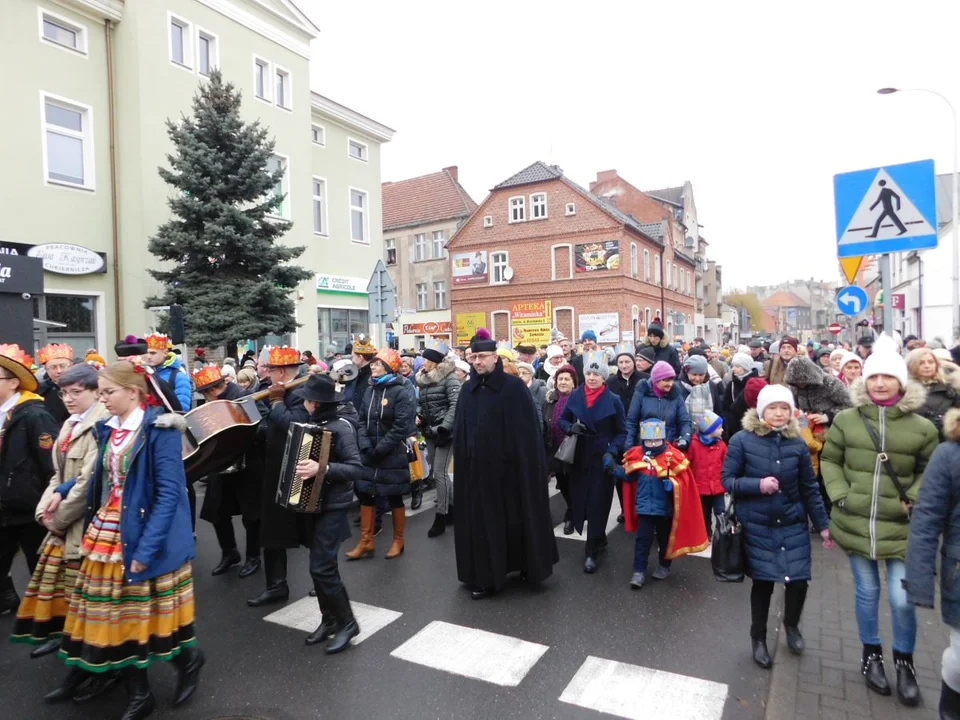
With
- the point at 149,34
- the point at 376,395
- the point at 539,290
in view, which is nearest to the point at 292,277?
the point at 149,34

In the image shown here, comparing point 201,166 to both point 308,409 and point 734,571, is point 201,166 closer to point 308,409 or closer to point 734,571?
point 308,409

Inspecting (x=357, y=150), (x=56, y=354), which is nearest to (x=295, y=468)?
(x=56, y=354)

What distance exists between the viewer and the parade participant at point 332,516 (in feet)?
13.6

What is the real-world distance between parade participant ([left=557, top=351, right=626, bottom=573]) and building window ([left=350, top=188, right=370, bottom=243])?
1810 centimetres

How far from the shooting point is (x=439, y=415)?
744cm

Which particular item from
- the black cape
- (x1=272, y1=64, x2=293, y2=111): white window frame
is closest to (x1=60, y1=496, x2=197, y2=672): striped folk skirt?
the black cape

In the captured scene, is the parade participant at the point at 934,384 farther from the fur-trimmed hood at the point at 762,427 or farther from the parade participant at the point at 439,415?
the parade participant at the point at 439,415

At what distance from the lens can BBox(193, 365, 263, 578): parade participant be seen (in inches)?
221

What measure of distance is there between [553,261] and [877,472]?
33.4 metres

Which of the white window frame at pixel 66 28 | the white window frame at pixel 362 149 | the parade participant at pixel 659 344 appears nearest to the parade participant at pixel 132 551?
the parade participant at pixel 659 344

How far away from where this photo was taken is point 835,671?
380 centimetres

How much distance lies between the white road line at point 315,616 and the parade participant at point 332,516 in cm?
22

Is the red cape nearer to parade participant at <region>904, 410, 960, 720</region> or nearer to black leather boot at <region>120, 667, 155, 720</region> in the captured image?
parade participant at <region>904, 410, 960, 720</region>

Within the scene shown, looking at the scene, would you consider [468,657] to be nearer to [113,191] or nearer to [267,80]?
[113,191]
